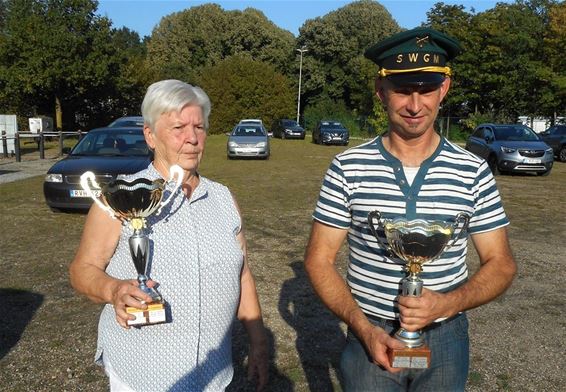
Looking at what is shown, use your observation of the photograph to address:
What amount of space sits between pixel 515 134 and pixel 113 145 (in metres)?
12.4

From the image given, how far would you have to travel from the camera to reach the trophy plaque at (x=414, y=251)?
1.81 m

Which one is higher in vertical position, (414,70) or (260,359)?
(414,70)

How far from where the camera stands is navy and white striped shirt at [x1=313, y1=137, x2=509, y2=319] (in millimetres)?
1986

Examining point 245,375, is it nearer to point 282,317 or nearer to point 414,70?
point 282,317

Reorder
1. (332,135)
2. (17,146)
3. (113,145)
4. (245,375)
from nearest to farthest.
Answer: (245,375)
(113,145)
(17,146)
(332,135)

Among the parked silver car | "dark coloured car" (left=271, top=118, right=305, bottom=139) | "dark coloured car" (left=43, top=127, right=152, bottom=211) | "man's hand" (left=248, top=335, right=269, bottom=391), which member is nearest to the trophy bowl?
"man's hand" (left=248, top=335, right=269, bottom=391)

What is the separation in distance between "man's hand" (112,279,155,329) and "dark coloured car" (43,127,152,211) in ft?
23.6

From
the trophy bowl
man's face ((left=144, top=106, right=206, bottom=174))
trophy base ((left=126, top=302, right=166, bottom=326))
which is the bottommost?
trophy base ((left=126, top=302, right=166, bottom=326))

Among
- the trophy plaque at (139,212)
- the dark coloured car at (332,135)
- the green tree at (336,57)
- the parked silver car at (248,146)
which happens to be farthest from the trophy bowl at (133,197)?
the green tree at (336,57)

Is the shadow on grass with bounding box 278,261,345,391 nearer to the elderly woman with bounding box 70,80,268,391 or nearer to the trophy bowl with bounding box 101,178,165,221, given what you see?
the elderly woman with bounding box 70,80,268,391

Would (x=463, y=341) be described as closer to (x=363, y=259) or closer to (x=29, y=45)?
(x=363, y=259)

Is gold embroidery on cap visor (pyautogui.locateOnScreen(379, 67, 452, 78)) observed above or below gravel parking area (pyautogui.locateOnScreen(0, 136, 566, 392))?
above

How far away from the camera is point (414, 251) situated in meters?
1.86

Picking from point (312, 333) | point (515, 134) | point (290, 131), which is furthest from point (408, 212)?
point (290, 131)
